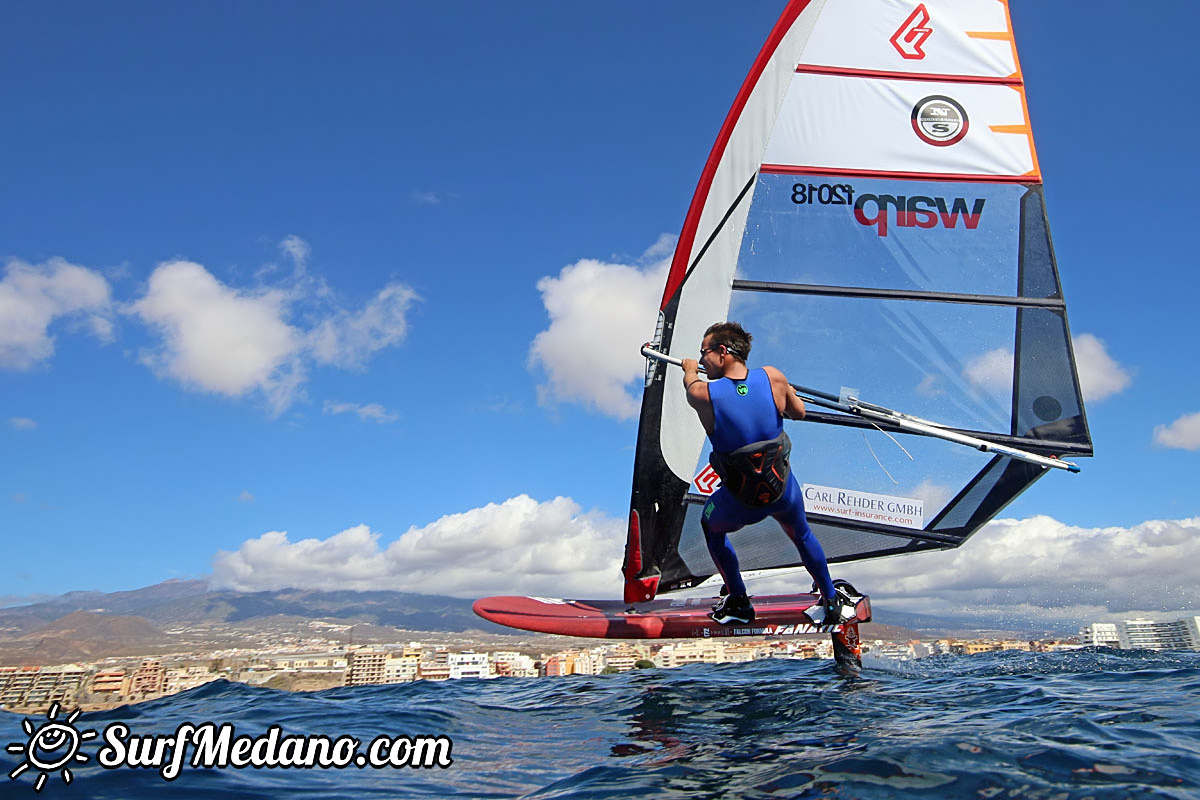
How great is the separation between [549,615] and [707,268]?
12.1 ft

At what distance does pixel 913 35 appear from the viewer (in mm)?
7316

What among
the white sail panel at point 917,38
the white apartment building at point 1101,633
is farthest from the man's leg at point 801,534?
the white apartment building at point 1101,633

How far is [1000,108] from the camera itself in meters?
7.15

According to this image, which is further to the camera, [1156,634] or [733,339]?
[1156,634]

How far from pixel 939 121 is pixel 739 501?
4.66m

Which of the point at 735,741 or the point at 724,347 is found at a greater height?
the point at 724,347

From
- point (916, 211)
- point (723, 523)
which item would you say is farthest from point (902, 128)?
point (723, 523)

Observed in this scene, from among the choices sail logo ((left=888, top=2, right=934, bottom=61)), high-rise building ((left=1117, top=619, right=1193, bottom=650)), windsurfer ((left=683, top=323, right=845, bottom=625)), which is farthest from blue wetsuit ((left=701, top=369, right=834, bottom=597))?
high-rise building ((left=1117, top=619, right=1193, bottom=650))

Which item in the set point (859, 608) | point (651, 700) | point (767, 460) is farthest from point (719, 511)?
point (859, 608)

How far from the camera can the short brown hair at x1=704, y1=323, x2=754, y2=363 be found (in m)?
5.04

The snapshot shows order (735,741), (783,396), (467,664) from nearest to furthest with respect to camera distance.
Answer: (735,741)
(783,396)
(467,664)

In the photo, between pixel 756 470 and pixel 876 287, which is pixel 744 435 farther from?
pixel 876 287

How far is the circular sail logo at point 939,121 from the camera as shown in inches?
278

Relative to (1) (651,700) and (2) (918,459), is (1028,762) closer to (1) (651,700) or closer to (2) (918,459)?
(1) (651,700)
